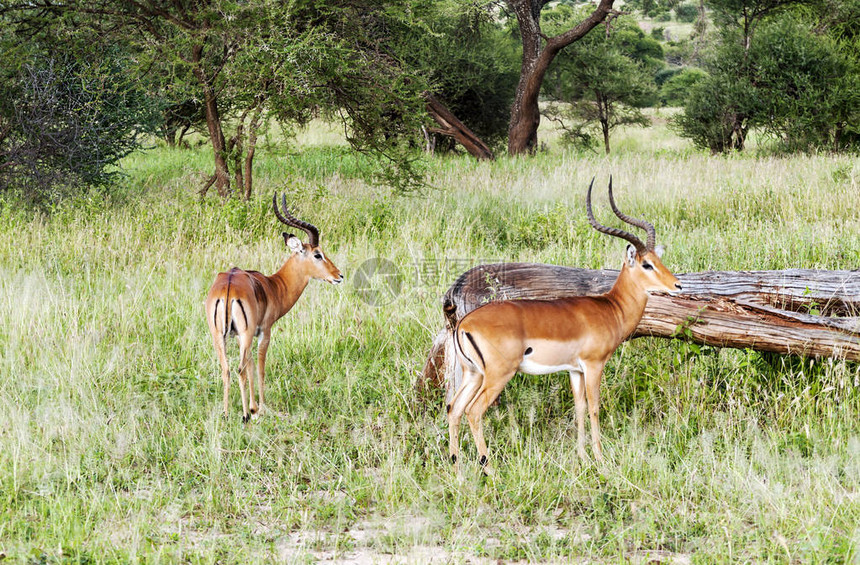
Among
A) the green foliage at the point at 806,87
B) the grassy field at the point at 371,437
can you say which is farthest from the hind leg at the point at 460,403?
the green foliage at the point at 806,87

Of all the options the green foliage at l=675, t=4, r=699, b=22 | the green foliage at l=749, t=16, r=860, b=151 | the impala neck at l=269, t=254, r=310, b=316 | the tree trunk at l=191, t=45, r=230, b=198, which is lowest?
the impala neck at l=269, t=254, r=310, b=316

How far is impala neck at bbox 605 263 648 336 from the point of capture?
435 centimetres

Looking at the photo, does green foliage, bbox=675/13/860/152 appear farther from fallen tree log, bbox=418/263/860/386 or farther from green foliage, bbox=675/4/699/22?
fallen tree log, bbox=418/263/860/386

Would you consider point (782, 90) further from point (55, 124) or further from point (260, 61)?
point (55, 124)

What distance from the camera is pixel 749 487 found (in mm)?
3869

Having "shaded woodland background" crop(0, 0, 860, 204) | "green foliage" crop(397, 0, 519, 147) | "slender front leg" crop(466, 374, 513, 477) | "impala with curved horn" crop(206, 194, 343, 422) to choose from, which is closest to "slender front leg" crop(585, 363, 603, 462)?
"slender front leg" crop(466, 374, 513, 477)

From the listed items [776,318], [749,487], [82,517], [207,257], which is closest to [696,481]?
[749,487]

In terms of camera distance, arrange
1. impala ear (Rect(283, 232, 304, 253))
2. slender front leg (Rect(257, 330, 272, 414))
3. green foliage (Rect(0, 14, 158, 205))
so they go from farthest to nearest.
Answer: green foliage (Rect(0, 14, 158, 205))
impala ear (Rect(283, 232, 304, 253))
slender front leg (Rect(257, 330, 272, 414))

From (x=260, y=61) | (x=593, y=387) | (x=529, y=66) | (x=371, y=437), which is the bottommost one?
(x=371, y=437)

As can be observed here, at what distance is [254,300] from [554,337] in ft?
5.75

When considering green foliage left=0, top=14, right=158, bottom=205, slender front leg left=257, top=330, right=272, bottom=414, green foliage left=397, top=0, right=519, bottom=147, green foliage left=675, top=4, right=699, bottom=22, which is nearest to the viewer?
slender front leg left=257, top=330, right=272, bottom=414

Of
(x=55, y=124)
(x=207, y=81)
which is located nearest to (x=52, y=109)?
(x=55, y=124)

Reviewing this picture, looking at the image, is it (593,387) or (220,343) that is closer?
(593,387)

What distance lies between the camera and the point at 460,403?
4180 millimetres
